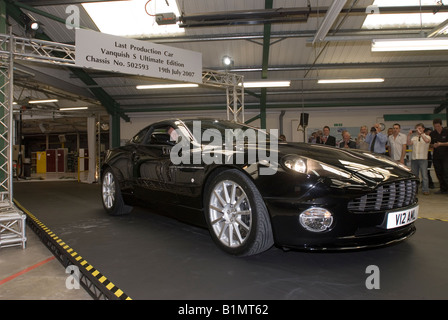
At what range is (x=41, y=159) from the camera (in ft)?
70.7

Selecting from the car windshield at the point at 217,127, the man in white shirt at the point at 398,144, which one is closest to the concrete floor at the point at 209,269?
the car windshield at the point at 217,127

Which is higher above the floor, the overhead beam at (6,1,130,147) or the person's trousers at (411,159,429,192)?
the overhead beam at (6,1,130,147)

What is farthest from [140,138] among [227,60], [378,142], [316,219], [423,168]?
[227,60]

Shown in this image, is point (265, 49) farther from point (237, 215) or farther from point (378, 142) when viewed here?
point (237, 215)

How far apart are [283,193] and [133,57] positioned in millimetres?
5859

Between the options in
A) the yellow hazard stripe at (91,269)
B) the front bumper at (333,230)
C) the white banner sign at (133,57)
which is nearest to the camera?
the yellow hazard stripe at (91,269)

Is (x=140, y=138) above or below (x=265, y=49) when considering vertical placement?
below

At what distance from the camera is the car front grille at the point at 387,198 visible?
6.60ft

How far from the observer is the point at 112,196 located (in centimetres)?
422

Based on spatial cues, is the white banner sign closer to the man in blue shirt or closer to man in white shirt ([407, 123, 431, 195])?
the man in blue shirt

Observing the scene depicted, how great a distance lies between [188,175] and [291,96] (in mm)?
11597

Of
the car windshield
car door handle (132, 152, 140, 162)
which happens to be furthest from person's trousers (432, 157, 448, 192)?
car door handle (132, 152, 140, 162)

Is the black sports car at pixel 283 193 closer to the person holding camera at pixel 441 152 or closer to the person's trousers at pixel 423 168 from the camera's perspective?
the person's trousers at pixel 423 168

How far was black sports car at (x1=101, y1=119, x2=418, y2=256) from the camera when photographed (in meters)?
2.00
